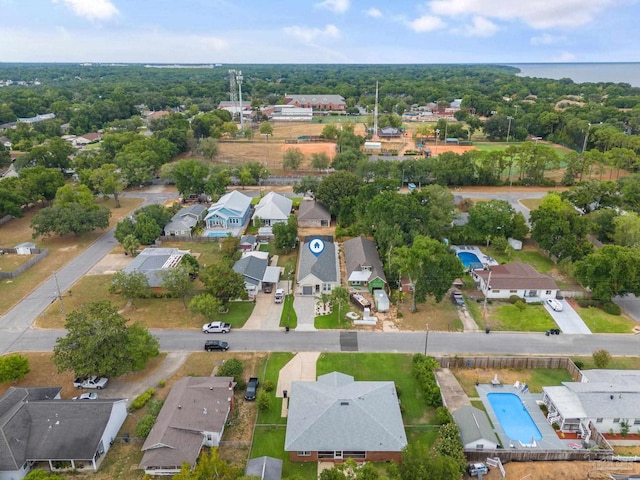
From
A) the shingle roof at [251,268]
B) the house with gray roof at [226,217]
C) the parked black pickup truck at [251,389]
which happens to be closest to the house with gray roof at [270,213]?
the house with gray roof at [226,217]

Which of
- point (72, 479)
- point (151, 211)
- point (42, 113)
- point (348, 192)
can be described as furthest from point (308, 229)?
point (42, 113)

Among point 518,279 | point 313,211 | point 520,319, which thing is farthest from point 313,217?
point 520,319

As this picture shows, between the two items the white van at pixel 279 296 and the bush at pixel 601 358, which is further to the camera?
the white van at pixel 279 296

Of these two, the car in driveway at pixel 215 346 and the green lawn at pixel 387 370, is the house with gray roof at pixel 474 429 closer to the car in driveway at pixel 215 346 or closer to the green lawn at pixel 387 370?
the green lawn at pixel 387 370

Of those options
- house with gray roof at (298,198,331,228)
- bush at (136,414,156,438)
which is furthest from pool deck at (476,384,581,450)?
house with gray roof at (298,198,331,228)

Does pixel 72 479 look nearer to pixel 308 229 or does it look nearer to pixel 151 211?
pixel 151 211

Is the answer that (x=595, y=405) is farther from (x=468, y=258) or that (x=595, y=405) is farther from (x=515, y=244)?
(x=515, y=244)
